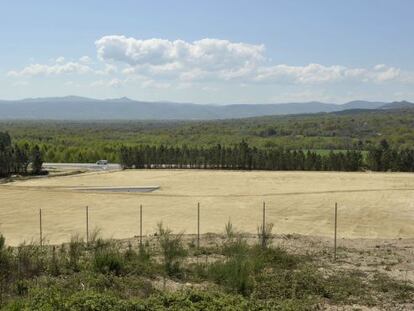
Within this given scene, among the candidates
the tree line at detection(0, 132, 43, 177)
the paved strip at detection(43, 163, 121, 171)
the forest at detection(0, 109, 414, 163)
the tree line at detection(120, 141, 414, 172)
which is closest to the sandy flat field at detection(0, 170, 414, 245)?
the tree line at detection(0, 132, 43, 177)

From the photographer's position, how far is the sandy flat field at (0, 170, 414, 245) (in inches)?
1329

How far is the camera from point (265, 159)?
7812 centimetres

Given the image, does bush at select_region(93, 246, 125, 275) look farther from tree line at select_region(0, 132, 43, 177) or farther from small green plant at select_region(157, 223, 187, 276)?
tree line at select_region(0, 132, 43, 177)

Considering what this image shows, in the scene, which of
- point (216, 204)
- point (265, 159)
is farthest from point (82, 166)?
point (216, 204)

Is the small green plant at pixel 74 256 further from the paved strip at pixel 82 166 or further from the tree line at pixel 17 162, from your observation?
the paved strip at pixel 82 166

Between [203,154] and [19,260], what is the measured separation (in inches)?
2574

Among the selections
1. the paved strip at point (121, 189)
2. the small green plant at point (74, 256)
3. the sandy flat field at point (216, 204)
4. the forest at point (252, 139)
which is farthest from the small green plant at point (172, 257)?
the forest at point (252, 139)

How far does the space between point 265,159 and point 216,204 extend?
34688 mm

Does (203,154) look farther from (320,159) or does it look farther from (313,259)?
(313,259)

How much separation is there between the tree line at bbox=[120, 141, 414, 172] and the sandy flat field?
762cm

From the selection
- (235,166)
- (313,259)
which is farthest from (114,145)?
(313,259)

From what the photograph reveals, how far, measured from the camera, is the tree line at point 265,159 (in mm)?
76375

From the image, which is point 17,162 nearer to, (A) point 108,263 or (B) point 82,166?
(B) point 82,166

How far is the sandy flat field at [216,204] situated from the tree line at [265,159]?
7.62m
